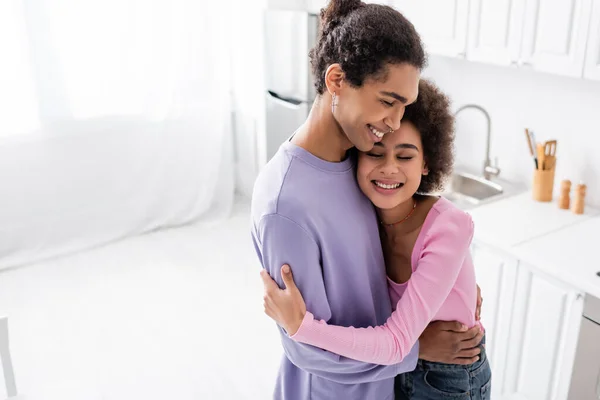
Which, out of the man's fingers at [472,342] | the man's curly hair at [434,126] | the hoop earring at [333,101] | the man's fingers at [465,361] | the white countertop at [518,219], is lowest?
the white countertop at [518,219]

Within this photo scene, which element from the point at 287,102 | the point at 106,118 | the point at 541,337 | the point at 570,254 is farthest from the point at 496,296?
the point at 106,118

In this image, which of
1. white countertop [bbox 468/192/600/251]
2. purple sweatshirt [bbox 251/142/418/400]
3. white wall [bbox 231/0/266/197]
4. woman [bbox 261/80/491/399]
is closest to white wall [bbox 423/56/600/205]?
white countertop [bbox 468/192/600/251]

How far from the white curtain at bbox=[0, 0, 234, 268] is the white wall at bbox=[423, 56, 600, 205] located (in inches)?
60.8

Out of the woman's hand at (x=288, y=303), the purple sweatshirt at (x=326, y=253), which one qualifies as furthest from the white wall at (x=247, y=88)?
the woman's hand at (x=288, y=303)

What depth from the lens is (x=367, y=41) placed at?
977 millimetres

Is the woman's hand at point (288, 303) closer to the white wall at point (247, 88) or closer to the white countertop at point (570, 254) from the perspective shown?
the white countertop at point (570, 254)

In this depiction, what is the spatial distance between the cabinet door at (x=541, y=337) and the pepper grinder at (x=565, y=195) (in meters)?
0.51

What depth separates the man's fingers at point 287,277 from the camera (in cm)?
106

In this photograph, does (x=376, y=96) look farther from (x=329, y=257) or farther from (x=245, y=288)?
(x=245, y=288)

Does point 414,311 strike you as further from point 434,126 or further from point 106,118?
point 106,118

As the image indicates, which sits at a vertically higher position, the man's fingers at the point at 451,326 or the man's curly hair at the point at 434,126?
the man's curly hair at the point at 434,126

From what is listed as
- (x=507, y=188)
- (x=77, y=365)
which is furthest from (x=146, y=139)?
(x=507, y=188)

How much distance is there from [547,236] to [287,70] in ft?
5.98

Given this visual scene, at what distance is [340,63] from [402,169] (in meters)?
0.27
